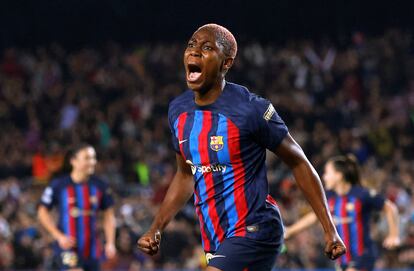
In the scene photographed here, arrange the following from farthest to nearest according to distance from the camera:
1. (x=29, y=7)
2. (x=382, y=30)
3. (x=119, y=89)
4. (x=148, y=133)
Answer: (x=29, y=7) → (x=382, y=30) → (x=119, y=89) → (x=148, y=133)

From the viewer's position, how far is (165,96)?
18.3m

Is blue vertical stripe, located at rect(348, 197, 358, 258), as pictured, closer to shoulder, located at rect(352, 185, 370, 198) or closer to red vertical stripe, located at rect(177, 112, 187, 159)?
shoulder, located at rect(352, 185, 370, 198)

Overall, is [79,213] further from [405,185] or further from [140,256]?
[405,185]

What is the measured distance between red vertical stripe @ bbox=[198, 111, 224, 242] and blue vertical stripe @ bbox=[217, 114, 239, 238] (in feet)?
0.20

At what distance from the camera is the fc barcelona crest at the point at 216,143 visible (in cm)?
500

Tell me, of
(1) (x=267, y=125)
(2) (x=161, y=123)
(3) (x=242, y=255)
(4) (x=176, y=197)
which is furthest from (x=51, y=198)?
(2) (x=161, y=123)

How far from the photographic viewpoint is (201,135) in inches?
199

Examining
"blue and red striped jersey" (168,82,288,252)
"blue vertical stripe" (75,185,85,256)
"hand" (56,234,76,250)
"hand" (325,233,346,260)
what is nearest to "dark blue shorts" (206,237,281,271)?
"blue and red striped jersey" (168,82,288,252)

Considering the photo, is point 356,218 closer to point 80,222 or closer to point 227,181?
point 80,222

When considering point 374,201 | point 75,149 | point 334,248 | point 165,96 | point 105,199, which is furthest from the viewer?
point 165,96

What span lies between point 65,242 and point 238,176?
423 cm

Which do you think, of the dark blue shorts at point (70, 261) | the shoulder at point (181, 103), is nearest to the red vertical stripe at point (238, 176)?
the shoulder at point (181, 103)

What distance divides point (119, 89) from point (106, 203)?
933cm

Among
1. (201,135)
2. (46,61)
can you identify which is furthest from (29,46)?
(201,135)
